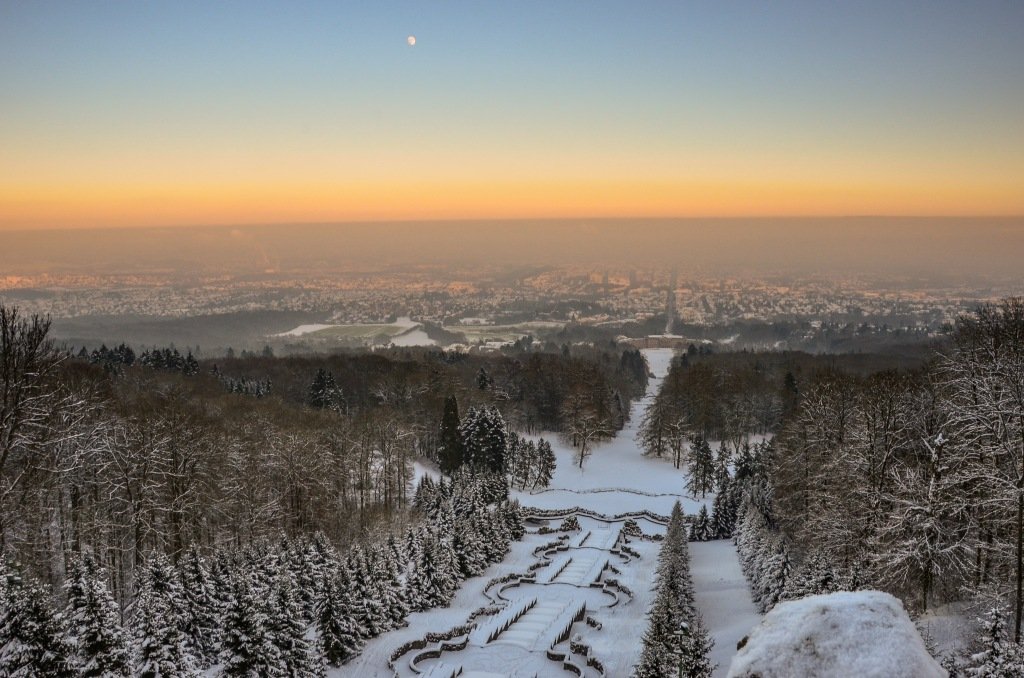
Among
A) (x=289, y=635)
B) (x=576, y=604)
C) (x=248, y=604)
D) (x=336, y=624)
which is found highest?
(x=248, y=604)

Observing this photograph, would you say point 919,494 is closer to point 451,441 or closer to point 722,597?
point 722,597

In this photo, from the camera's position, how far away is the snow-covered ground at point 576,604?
90.0 ft

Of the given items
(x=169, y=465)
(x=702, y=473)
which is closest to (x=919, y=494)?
(x=169, y=465)

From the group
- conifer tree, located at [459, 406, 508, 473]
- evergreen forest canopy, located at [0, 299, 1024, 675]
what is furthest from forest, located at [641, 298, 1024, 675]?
conifer tree, located at [459, 406, 508, 473]

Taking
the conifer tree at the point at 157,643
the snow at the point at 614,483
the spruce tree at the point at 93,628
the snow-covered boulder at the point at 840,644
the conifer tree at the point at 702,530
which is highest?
the snow-covered boulder at the point at 840,644

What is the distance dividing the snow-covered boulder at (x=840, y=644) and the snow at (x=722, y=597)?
14.7 meters

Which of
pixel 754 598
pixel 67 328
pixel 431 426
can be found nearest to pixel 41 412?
pixel 754 598

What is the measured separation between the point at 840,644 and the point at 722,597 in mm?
25855

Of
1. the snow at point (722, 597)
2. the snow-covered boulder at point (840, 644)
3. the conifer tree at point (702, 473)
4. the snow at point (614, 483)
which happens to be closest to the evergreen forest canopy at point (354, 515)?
the conifer tree at point (702, 473)

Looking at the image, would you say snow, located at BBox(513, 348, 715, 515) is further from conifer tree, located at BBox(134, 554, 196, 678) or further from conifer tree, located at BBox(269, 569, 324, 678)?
conifer tree, located at BBox(134, 554, 196, 678)

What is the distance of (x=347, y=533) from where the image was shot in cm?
3791

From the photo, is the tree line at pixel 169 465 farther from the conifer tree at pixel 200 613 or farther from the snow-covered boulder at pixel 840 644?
the snow-covered boulder at pixel 840 644

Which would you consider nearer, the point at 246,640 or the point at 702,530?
the point at 246,640

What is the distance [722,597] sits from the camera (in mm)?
33719
